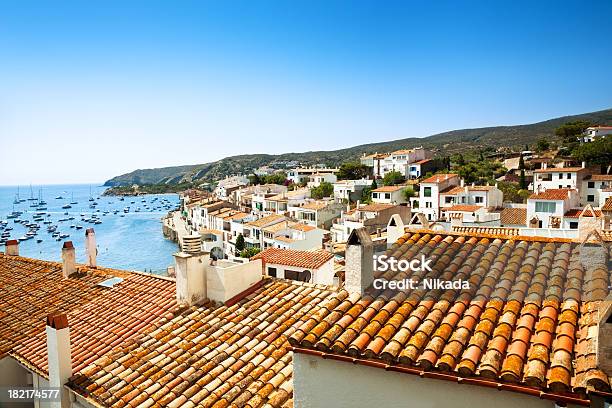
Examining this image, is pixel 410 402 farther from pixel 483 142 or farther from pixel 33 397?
pixel 483 142

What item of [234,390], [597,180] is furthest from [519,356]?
[597,180]

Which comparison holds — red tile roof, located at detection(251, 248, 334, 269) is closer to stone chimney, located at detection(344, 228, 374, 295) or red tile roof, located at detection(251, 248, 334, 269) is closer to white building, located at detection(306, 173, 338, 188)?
stone chimney, located at detection(344, 228, 374, 295)

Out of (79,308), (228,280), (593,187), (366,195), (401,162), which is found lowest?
(366,195)

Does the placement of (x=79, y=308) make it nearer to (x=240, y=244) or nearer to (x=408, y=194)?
(x=240, y=244)

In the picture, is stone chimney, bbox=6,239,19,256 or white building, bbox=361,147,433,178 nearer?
stone chimney, bbox=6,239,19,256

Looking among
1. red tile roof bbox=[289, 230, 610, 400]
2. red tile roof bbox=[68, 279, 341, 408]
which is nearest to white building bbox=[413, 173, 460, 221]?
red tile roof bbox=[68, 279, 341, 408]

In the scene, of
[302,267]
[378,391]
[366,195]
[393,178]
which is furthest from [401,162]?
[378,391]
